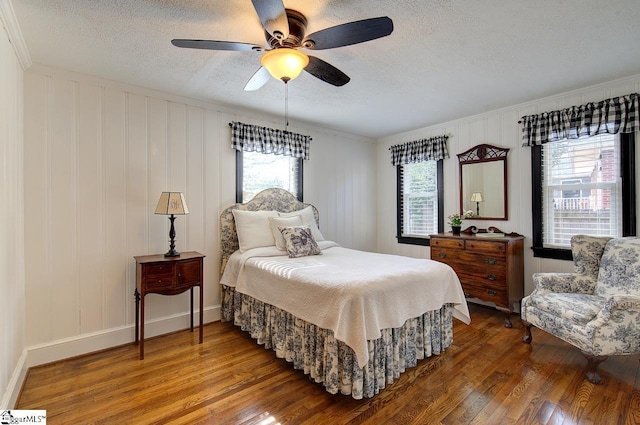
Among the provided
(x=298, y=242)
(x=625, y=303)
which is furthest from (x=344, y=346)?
(x=625, y=303)

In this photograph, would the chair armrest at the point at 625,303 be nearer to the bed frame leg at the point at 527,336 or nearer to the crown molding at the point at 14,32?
the bed frame leg at the point at 527,336

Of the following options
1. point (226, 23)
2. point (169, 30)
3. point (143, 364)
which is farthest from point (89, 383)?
point (226, 23)

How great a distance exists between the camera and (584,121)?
3.12m

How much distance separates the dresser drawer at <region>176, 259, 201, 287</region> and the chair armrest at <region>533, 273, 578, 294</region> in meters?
3.20

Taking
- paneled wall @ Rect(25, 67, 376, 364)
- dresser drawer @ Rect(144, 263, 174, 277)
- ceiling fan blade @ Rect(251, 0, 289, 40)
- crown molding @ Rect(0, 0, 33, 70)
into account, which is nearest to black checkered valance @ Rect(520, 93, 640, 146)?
ceiling fan blade @ Rect(251, 0, 289, 40)

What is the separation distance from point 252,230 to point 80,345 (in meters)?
1.81

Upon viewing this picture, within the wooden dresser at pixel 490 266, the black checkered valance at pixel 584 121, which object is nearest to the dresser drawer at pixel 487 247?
the wooden dresser at pixel 490 266

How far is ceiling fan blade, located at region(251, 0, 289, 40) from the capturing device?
4.69 ft

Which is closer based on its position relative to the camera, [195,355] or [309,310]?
[309,310]

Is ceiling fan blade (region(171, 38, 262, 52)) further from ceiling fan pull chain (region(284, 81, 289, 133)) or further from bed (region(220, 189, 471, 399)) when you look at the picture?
bed (region(220, 189, 471, 399))

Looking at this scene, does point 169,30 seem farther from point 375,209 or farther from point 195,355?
point 375,209

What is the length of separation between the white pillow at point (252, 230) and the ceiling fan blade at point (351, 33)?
6.71 ft

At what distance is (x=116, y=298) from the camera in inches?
113

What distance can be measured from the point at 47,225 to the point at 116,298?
33.8 inches
